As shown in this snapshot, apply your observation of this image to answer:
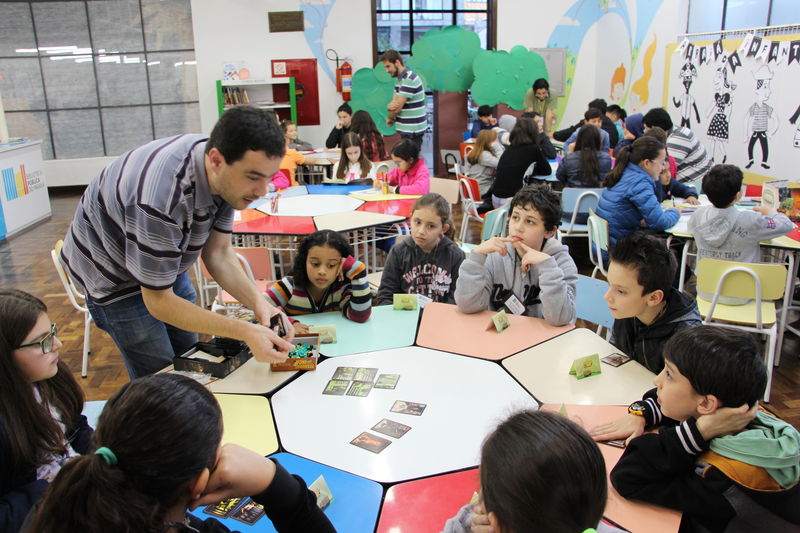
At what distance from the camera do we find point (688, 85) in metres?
6.51

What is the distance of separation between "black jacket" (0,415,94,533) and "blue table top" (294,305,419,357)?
37.2 inches

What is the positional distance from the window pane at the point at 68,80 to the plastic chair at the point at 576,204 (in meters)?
7.43

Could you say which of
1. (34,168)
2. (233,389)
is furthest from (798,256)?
(34,168)

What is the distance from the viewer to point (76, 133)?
8.93m

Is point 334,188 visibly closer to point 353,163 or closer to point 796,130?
point 353,163

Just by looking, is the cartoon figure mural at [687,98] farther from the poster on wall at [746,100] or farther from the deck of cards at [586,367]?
the deck of cards at [586,367]

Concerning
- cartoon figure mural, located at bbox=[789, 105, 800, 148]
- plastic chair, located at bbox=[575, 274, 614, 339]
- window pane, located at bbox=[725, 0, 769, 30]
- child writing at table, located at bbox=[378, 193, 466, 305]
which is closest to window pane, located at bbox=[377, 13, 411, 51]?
window pane, located at bbox=[725, 0, 769, 30]

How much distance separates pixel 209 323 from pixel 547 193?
1.59m

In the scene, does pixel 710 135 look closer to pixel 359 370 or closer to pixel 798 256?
pixel 798 256

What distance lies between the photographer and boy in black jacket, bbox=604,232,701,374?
1.94 metres

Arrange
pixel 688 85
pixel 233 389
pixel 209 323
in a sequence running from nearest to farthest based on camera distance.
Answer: pixel 209 323 < pixel 233 389 < pixel 688 85

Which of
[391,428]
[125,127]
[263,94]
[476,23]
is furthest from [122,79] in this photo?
[391,428]

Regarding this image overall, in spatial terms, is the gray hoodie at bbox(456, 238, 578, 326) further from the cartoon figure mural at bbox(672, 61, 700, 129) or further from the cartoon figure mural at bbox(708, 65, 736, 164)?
the cartoon figure mural at bbox(672, 61, 700, 129)

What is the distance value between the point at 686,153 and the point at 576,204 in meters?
1.49
